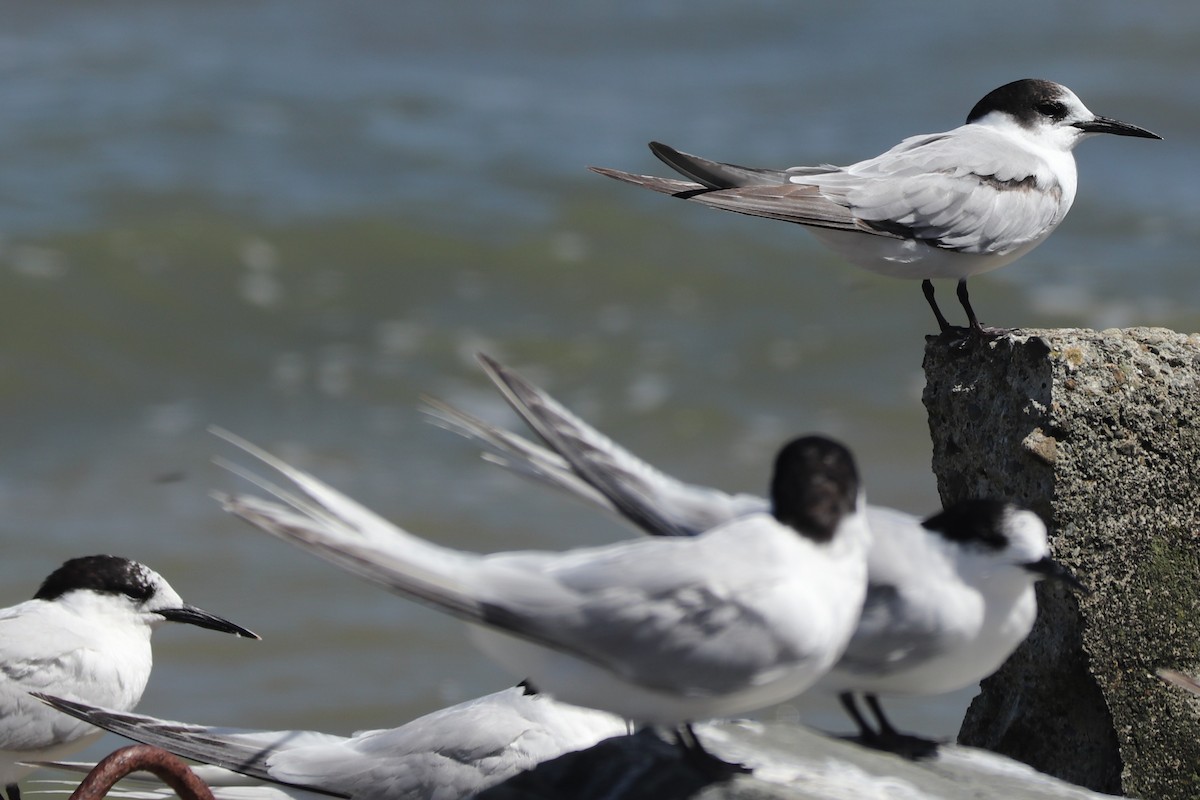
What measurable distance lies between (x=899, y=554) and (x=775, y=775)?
0.50m

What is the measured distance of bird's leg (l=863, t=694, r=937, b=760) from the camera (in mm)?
3238

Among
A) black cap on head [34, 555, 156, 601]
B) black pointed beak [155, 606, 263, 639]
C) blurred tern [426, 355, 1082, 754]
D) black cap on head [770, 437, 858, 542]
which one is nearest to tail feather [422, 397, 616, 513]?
blurred tern [426, 355, 1082, 754]

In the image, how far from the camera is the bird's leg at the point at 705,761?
117 inches

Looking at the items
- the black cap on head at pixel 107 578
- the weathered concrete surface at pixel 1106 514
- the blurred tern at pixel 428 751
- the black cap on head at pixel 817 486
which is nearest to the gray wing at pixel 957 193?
the weathered concrete surface at pixel 1106 514

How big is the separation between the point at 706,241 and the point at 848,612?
12412mm

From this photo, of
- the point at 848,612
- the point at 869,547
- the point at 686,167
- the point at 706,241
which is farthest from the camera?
the point at 706,241

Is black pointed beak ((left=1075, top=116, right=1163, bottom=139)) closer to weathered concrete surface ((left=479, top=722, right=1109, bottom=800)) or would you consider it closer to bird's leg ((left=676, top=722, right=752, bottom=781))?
weathered concrete surface ((left=479, top=722, right=1109, bottom=800))

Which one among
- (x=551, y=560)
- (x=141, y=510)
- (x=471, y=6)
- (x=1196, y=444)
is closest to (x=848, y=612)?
(x=551, y=560)

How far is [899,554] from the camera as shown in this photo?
2930 mm

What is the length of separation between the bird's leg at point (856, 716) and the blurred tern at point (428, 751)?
79 centimetres

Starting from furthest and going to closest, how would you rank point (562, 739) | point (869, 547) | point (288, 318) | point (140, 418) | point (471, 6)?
1. point (471, 6)
2. point (288, 318)
3. point (140, 418)
4. point (562, 739)
5. point (869, 547)

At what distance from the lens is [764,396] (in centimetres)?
1270

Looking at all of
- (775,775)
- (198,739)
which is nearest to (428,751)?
(198,739)

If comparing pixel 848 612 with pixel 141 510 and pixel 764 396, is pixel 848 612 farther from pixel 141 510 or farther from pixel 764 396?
pixel 764 396
